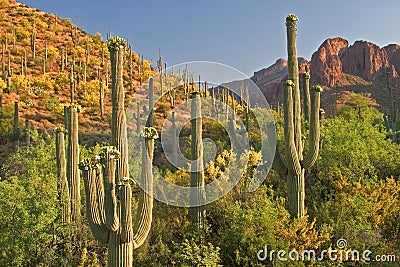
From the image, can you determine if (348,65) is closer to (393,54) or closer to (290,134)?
(393,54)

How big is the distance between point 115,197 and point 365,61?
80.7 meters

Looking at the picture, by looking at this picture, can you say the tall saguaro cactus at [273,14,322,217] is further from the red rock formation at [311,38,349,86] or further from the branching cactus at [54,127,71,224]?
the red rock formation at [311,38,349,86]

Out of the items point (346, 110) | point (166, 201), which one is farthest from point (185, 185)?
point (346, 110)

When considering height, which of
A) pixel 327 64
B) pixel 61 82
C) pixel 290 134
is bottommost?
pixel 290 134

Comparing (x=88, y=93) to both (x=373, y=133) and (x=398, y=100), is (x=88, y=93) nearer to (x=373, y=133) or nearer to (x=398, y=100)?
(x=373, y=133)

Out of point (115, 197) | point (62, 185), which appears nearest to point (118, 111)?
point (115, 197)

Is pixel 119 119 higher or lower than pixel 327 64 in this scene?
lower

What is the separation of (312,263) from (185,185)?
438cm

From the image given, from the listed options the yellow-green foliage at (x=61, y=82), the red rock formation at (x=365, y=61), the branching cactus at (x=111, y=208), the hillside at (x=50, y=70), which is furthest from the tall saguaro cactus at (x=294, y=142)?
the red rock formation at (x=365, y=61)

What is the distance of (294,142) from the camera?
989 centimetres
